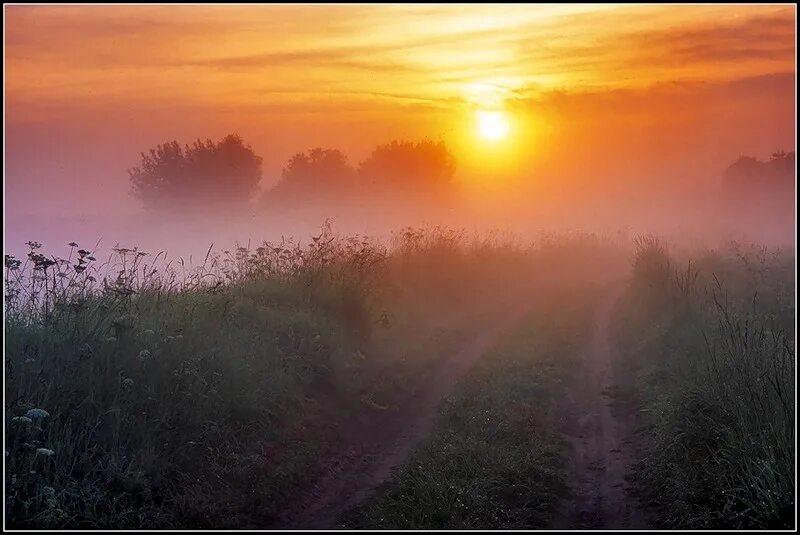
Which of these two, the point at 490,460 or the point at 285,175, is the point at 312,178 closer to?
the point at 285,175

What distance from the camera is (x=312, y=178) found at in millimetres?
54000

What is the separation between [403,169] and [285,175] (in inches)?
402

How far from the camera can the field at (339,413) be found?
21.6 ft

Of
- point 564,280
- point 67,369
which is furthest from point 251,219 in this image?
point 67,369

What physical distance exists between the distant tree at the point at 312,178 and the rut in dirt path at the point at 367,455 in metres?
41.3

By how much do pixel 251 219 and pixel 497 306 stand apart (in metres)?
24.6

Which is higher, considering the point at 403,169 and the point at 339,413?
the point at 403,169

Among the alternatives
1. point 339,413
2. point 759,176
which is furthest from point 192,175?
point 759,176

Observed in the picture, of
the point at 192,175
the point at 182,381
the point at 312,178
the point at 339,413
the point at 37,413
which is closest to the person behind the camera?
the point at 37,413

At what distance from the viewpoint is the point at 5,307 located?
8.05 meters

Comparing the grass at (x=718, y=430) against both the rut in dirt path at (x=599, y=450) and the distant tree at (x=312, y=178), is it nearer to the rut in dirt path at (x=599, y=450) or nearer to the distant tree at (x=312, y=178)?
the rut in dirt path at (x=599, y=450)

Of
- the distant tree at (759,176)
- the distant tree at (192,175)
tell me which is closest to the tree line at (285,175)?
the distant tree at (192,175)

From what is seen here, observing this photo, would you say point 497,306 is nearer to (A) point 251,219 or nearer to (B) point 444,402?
(B) point 444,402

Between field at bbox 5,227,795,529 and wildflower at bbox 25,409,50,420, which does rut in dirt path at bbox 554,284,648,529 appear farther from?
A: wildflower at bbox 25,409,50,420
